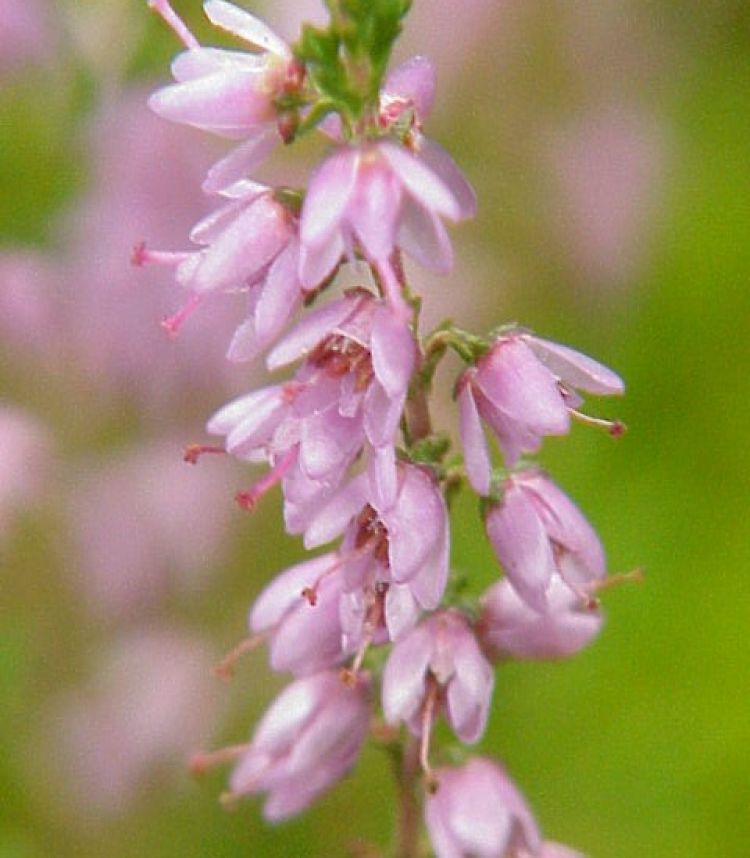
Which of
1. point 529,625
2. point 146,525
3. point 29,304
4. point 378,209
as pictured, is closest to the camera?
point 378,209

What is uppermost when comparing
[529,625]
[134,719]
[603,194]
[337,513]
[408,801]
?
[337,513]

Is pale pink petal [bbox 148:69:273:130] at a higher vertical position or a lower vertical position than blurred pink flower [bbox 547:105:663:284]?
higher

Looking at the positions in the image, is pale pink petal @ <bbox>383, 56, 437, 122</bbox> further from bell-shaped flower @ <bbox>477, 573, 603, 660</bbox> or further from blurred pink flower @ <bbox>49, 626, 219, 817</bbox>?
blurred pink flower @ <bbox>49, 626, 219, 817</bbox>

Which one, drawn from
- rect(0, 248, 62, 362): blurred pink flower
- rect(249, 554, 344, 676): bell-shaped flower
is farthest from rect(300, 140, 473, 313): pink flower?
rect(0, 248, 62, 362): blurred pink flower

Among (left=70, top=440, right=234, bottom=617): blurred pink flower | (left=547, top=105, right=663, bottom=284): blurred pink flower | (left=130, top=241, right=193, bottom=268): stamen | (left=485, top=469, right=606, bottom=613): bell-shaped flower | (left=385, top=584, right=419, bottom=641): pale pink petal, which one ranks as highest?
(left=130, top=241, right=193, bottom=268): stamen

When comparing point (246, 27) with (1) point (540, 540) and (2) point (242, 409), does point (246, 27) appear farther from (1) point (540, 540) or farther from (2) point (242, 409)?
(1) point (540, 540)

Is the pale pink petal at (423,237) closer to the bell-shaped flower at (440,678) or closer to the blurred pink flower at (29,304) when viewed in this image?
the bell-shaped flower at (440,678)

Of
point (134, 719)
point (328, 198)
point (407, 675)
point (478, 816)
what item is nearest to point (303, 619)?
point (407, 675)
